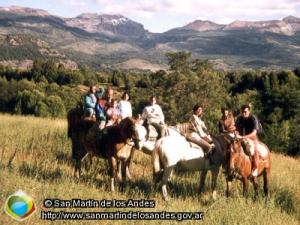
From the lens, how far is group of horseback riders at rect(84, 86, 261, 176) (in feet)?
34.7

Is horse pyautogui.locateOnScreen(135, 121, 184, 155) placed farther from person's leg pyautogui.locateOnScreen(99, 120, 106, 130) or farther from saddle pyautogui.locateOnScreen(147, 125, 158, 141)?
person's leg pyautogui.locateOnScreen(99, 120, 106, 130)

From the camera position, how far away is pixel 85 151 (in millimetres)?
11797

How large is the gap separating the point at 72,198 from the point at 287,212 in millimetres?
5281

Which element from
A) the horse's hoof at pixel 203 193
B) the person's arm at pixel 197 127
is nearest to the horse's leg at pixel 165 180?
Result: the horse's hoof at pixel 203 193

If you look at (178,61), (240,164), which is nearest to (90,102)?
(240,164)

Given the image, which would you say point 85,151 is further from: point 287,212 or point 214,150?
point 287,212

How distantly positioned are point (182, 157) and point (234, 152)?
149 centimetres

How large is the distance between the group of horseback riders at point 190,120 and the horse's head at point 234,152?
17 centimetres

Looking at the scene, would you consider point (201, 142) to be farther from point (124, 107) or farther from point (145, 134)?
point (124, 107)

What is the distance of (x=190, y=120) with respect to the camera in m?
10.9

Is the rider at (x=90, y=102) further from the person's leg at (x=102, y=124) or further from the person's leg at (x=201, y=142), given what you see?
the person's leg at (x=201, y=142)

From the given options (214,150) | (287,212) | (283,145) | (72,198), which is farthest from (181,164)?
(283,145)

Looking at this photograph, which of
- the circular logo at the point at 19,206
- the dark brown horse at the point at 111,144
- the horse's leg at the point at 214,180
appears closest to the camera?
the circular logo at the point at 19,206

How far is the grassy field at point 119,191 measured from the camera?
800cm
